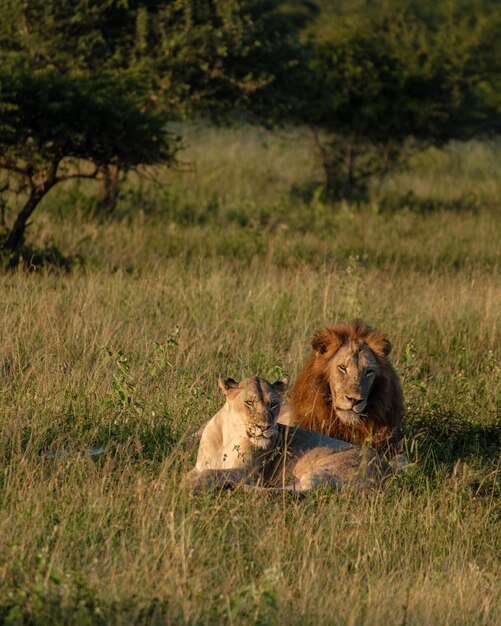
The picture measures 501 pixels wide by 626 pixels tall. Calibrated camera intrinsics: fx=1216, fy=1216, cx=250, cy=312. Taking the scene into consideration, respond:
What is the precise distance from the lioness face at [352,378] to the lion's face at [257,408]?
2.92 feet

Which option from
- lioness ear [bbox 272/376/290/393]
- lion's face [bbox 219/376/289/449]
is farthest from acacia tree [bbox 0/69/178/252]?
lion's face [bbox 219/376/289/449]

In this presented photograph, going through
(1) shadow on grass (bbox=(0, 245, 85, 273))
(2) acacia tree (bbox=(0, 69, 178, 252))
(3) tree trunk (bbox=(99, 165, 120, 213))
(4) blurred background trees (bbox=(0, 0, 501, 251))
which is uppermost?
(4) blurred background trees (bbox=(0, 0, 501, 251))

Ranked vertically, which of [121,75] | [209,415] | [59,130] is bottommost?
[209,415]

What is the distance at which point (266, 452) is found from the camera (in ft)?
18.3

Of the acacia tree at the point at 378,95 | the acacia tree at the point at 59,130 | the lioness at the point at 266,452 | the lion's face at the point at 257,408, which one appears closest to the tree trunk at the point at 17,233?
the acacia tree at the point at 59,130

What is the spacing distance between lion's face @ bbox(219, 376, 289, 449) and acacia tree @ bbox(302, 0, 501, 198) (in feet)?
42.5

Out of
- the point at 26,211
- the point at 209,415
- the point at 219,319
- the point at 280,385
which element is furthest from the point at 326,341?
the point at 26,211

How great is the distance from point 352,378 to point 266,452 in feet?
3.14

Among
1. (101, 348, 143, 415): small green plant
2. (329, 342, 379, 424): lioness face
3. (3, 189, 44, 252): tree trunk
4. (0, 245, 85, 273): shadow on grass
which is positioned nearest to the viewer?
(329, 342, 379, 424): lioness face

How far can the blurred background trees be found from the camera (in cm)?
1230

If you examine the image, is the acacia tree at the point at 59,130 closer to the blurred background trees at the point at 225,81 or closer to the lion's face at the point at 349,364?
the blurred background trees at the point at 225,81

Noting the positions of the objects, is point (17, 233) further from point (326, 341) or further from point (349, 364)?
point (349, 364)

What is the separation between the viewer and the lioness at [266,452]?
215 inches

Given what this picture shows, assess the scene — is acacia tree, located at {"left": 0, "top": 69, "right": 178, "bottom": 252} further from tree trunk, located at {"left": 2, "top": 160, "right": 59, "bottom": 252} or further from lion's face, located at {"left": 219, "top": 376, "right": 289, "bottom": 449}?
lion's face, located at {"left": 219, "top": 376, "right": 289, "bottom": 449}
